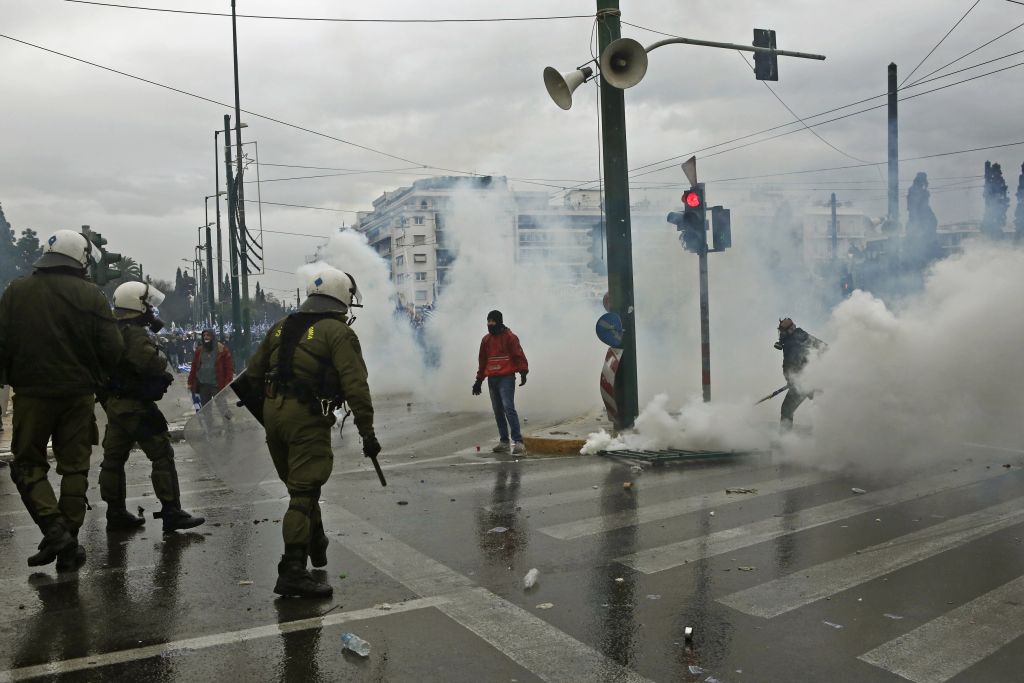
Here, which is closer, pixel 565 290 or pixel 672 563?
pixel 672 563

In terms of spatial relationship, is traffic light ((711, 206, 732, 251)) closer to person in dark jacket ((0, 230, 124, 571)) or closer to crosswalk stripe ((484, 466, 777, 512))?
crosswalk stripe ((484, 466, 777, 512))

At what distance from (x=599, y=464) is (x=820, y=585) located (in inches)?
183

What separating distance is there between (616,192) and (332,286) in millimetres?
6639

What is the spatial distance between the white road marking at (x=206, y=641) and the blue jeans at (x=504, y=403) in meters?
6.13

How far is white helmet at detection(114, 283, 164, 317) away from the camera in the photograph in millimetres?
6582

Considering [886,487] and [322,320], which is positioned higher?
[322,320]

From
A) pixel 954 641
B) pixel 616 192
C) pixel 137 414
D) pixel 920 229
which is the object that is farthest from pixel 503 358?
pixel 920 229

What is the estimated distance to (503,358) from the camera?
11.1 metres

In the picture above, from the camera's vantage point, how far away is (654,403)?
1073cm

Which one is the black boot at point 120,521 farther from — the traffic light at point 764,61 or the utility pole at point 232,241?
the utility pole at point 232,241

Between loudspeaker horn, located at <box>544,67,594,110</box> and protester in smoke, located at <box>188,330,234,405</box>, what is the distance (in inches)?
308

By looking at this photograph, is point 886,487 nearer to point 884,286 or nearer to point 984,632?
point 984,632

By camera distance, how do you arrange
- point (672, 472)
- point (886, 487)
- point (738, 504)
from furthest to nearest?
point (672, 472), point (886, 487), point (738, 504)

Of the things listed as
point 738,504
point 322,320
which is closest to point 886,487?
point 738,504
